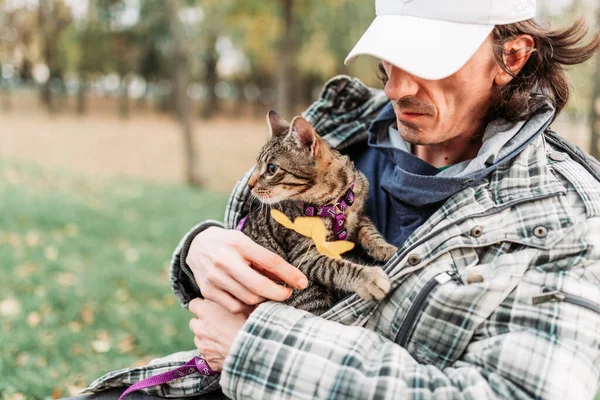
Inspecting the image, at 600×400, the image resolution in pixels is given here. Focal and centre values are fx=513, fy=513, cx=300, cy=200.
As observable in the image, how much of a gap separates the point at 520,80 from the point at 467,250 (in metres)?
0.68

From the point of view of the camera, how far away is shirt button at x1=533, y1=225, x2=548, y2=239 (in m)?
1.44

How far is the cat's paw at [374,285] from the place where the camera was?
157cm

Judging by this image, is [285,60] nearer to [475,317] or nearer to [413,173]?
[413,173]

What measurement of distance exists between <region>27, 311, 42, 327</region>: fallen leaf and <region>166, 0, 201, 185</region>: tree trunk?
23.9 ft

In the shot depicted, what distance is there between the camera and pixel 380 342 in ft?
4.80

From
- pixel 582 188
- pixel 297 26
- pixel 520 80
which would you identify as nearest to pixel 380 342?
pixel 582 188

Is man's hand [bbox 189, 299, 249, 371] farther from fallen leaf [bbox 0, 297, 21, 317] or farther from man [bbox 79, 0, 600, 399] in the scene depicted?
fallen leaf [bbox 0, 297, 21, 317]

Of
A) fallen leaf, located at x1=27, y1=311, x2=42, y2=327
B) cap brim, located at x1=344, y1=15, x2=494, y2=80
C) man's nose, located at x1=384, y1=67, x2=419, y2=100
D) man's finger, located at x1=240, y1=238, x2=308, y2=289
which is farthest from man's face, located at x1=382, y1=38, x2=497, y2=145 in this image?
fallen leaf, located at x1=27, y1=311, x2=42, y2=327

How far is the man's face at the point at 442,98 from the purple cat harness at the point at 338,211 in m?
0.41

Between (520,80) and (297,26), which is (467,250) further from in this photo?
(297,26)

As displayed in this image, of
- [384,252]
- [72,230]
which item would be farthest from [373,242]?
[72,230]

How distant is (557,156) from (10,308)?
411cm

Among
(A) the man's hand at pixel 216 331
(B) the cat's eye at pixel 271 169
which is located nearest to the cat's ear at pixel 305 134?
(B) the cat's eye at pixel 271 169

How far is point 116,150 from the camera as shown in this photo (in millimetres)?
16219
